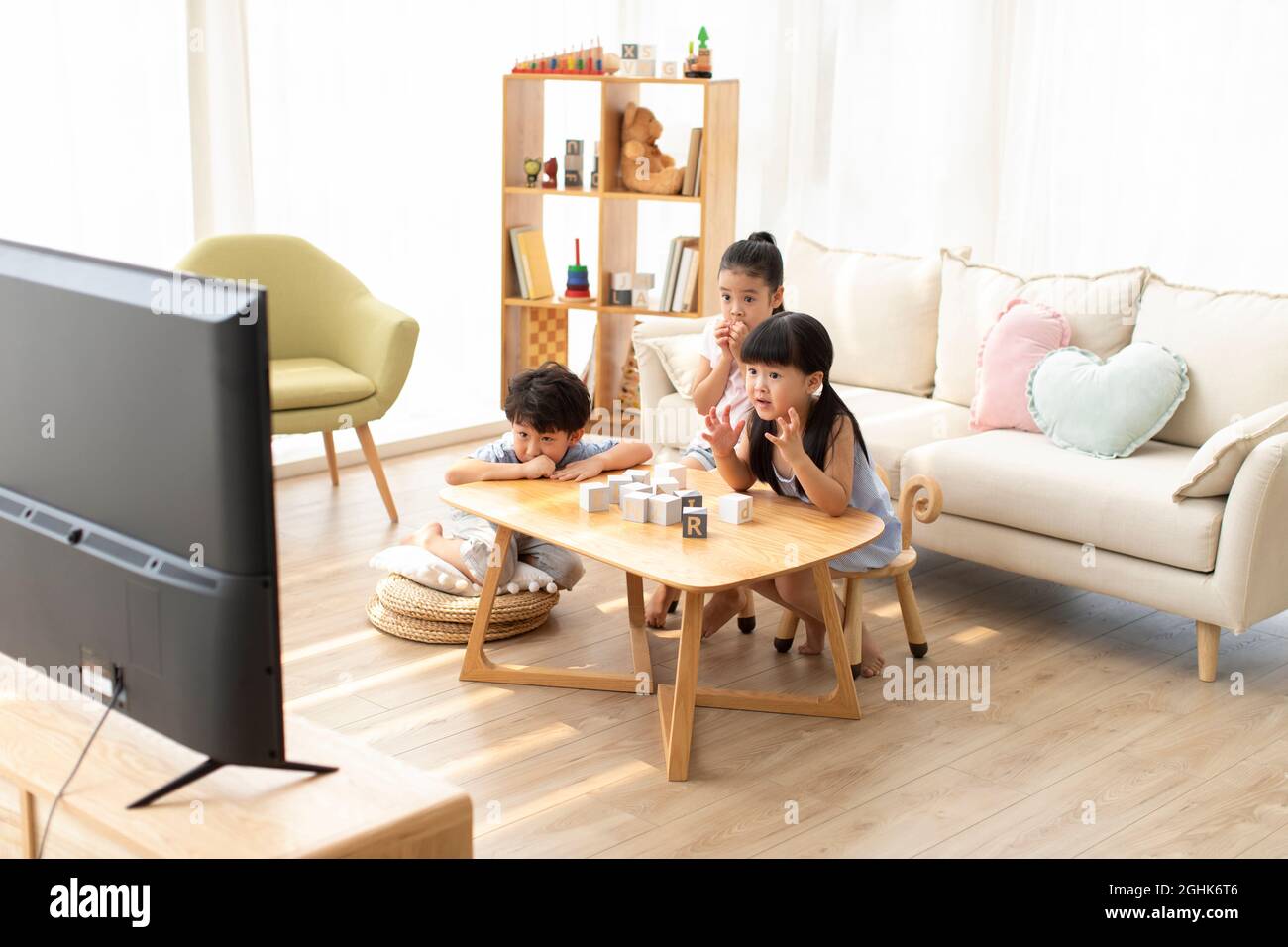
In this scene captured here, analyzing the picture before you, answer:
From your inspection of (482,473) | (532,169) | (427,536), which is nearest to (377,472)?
(427,536)

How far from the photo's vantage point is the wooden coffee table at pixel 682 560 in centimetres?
255

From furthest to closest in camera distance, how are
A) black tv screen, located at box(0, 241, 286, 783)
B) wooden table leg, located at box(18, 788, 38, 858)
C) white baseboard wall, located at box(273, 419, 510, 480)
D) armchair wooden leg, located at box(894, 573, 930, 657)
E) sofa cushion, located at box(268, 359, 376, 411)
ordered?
white baseboard wall, located at box(273, 419, 510, 480), sofa cushion, located at box(268, 359, 376, 411), armchair wooden leg, located at box(894, 573, 930, 657), wooden table leg, located at box(18, 788, 38, 858), black tv screen, located at box(0, 241, 286, 783)

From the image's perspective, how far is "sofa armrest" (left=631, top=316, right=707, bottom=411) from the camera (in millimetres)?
4094

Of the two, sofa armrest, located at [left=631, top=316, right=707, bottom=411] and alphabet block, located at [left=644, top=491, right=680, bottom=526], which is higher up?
sofa armrest, located at [left=631, top=316, right=707, bottom=411]

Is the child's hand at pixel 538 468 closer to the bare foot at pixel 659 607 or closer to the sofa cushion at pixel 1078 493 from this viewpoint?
the bare foot at pixel 659 607

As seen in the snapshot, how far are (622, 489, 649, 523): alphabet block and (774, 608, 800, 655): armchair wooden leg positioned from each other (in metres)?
0.59

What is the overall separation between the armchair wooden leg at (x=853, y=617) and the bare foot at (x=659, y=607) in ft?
1.55

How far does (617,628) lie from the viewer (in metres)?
3.36

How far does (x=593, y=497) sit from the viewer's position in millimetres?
2844

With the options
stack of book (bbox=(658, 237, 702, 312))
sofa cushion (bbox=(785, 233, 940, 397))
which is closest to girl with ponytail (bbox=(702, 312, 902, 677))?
sofa cushion (bbox=(785, 233, 940, 397))

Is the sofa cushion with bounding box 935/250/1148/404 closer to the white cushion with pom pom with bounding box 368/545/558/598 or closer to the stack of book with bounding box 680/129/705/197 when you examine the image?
the stack of book with bounding box 680/129/705/197

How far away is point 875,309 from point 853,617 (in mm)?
1413

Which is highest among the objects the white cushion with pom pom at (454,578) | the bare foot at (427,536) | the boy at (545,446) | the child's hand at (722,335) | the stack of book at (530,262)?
the stack of book at (530,262)

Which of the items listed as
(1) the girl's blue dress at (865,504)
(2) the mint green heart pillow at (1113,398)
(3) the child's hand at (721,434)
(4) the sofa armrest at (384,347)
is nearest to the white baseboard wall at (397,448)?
(4) the sofa armrest at (384,347)
